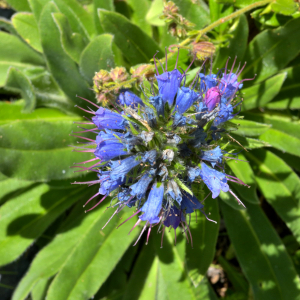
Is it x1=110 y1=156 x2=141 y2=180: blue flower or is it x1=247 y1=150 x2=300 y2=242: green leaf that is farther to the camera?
x1=247 y1=150 x2=300 y2=242: green leaf

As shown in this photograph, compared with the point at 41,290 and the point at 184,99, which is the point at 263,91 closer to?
the point at 184,99

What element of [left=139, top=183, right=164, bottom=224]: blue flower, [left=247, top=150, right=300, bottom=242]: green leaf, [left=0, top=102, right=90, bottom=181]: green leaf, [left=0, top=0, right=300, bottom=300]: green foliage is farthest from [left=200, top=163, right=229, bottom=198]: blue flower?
[left=247, top=150, right=300, bottom=242]: green leaf

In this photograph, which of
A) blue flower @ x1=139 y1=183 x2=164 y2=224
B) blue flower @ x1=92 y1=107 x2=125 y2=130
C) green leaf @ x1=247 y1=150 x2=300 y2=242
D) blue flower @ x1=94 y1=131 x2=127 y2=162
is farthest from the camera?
green leaf @ x1=247 y1=150 x2=300 y2=242

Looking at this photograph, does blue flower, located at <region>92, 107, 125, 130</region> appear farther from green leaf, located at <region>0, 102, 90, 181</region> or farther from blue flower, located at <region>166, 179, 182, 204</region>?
green leaf, located at <region>0, 102, 90, 181</region>

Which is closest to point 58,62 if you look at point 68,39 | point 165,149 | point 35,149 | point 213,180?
point 68,39

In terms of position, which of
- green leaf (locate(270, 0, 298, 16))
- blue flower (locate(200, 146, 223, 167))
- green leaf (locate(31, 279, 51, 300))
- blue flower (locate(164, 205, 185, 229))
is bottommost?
green leaf (locate(31, 279, 51, 300))

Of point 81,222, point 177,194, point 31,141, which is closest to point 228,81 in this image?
point 177,194
